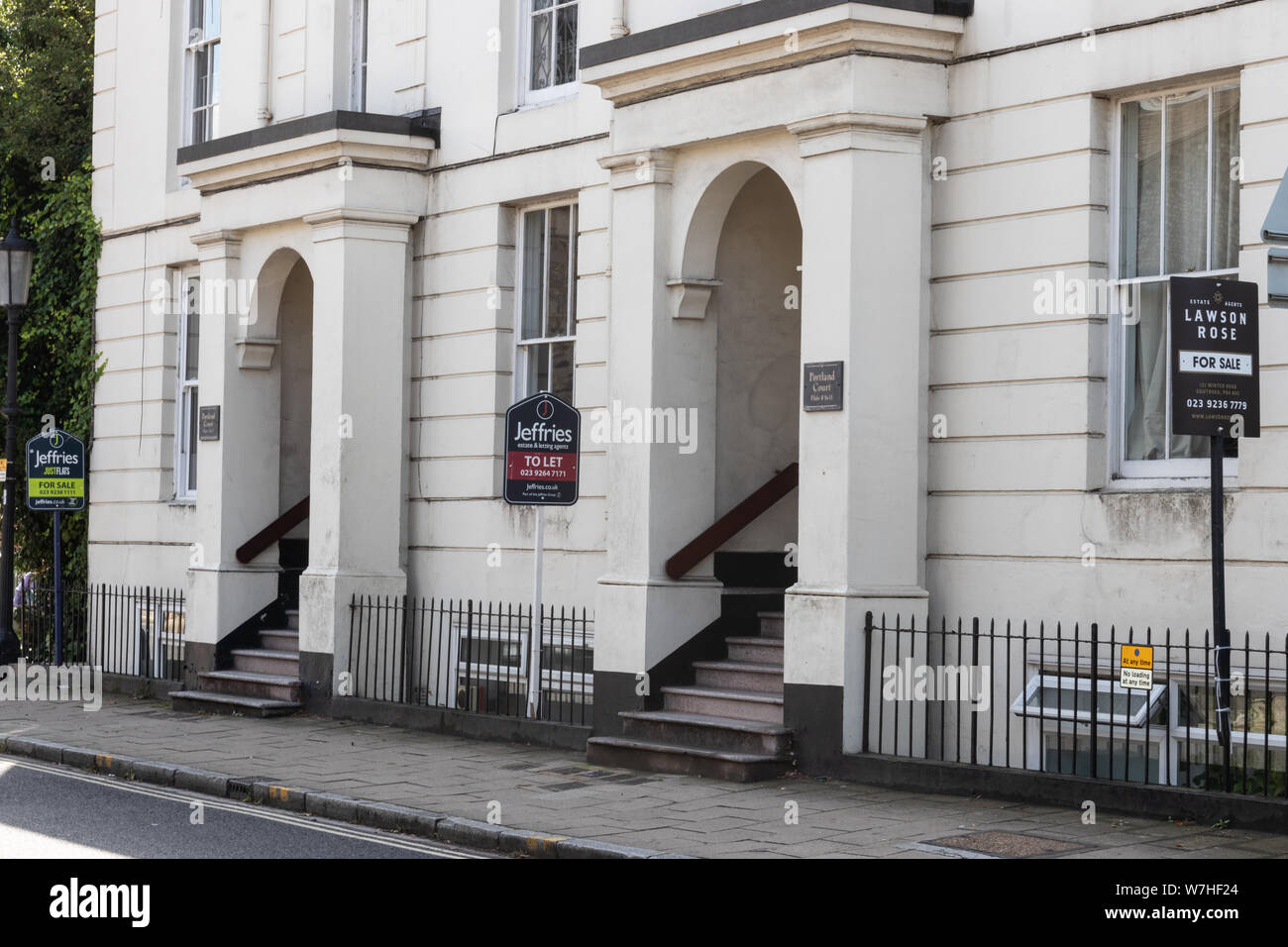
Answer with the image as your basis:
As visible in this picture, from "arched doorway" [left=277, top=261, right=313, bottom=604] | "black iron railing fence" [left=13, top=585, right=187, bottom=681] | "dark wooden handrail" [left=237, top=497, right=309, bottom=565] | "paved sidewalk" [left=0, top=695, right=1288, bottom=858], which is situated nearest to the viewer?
"paved sidewalk" [left=0, top=695, right=1288, bottom=858]

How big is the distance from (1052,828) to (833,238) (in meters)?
4.50

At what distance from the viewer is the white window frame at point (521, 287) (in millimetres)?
16516

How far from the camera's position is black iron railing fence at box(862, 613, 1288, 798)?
11.1 m

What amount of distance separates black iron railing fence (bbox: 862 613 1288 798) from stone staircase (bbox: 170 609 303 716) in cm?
708

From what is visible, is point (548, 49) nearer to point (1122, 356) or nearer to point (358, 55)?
point (358, 55)

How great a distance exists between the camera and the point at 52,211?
2334 cm

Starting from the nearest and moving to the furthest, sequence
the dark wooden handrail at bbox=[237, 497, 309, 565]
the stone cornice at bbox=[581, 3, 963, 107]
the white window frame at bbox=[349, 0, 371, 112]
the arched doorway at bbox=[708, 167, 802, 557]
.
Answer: the stone cornice at bbox=[581, 3, 963, 107] → the arched doorway at bbox=[708, 167, 802, 557] → the white window frame at bbox=[349, 0, 371, 112] → the dark wooden handrail at bbox=[237, 497, 309, 565]

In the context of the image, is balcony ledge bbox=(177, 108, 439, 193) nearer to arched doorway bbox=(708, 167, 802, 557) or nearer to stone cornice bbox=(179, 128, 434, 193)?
stone cornice bbox=(179, 128, 434, 193)

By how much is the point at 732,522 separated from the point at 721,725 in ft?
6.30

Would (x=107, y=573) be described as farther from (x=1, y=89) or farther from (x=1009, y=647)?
(x=1009, y=647)

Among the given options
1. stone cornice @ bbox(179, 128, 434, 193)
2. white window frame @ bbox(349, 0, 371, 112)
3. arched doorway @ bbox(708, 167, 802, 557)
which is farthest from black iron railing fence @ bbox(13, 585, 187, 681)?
arched doorway @ bbox(708, 167, 802, 557)

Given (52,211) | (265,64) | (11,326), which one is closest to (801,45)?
(265,64)

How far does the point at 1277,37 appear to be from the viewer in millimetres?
11211
